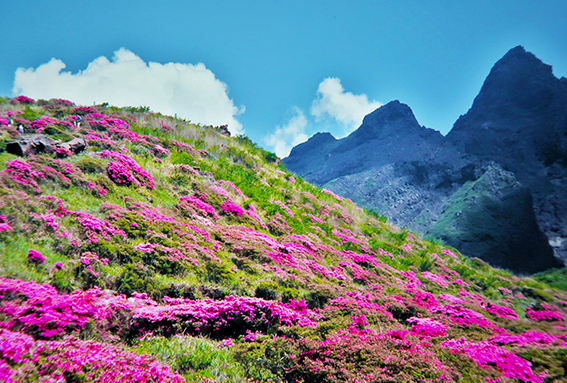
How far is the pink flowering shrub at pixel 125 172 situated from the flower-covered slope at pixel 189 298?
6 centimetres

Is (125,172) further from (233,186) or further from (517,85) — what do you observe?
(517,85)

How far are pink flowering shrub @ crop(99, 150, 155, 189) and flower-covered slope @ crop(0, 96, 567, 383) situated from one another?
6 centimetres

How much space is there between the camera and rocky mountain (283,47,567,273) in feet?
115

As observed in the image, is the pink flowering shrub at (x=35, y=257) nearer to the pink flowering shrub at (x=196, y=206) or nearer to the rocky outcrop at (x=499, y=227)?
the pink flowering shrub at (x=196, y=206)

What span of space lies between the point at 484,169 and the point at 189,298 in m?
60.6

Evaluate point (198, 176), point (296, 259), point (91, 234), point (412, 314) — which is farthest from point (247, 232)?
point (412, 314)

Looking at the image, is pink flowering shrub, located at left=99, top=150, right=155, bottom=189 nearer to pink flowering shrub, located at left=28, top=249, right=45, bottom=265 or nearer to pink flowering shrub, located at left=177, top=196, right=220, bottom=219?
pink flowering shrub, located at left=177, top=196, right=220, bottom=219

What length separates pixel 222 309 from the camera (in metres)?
6.16

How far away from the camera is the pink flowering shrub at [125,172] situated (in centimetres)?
1003

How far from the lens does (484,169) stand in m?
51.3

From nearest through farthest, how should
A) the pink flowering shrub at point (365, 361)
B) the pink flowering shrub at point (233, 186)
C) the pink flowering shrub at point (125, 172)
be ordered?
the pink flowering shrub at point (365, 361)
the pink flowering shrub at point (125, 172)
the pink flowering shrub at point (233, 186)

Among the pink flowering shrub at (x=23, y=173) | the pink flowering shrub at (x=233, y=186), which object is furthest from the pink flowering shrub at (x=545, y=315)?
the pink flowering shrub at (x=23, y=173)

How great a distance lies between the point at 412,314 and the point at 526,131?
62533 millimetres

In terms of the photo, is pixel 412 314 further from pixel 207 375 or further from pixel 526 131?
pixel 526 131
